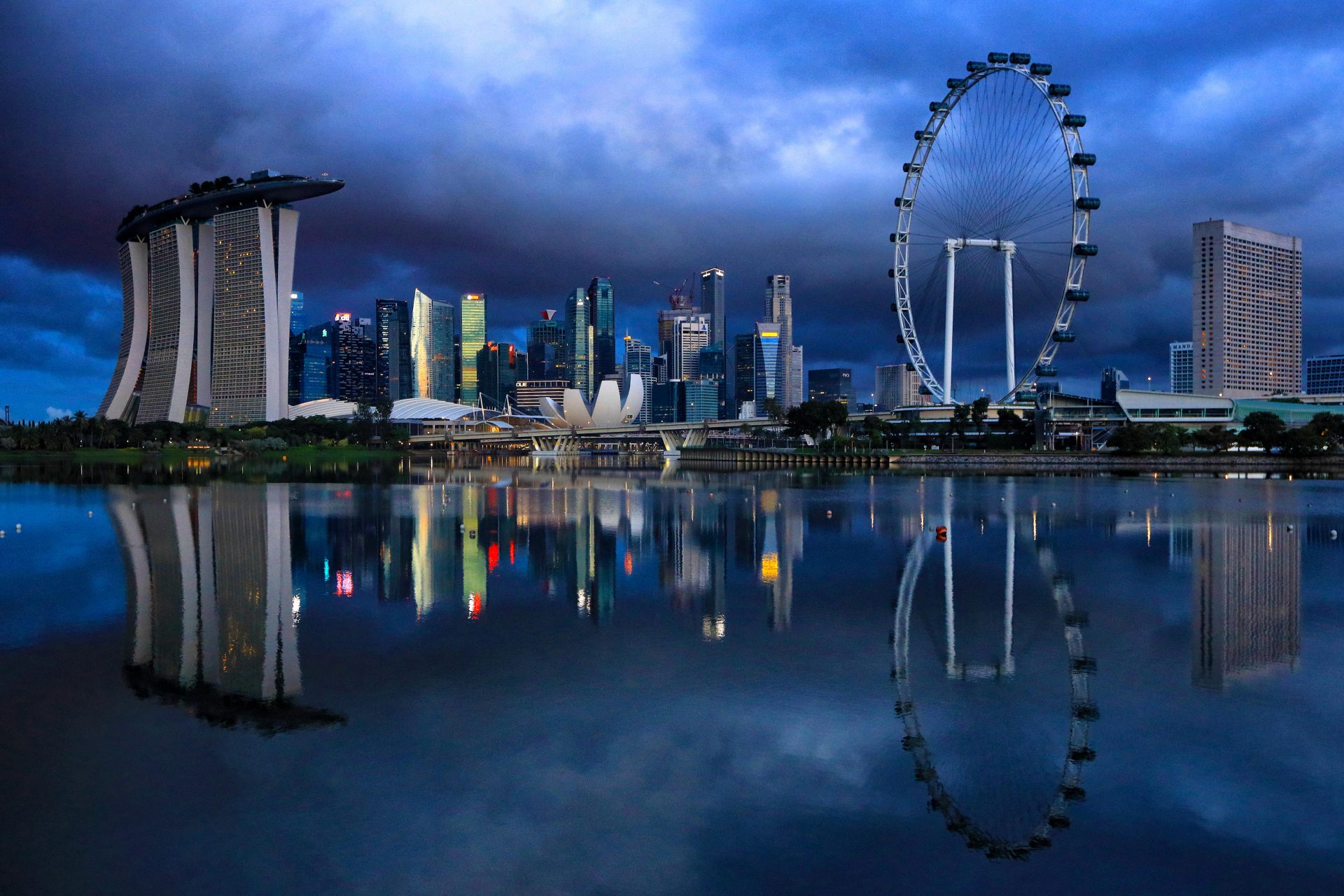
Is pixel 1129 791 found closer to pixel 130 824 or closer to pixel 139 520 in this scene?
pixel 130 824

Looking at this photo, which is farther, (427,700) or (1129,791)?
(427,700)

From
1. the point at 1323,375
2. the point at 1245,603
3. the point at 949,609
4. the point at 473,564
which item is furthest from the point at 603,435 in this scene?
the point at 1323,375

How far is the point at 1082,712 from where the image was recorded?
32.8 feet

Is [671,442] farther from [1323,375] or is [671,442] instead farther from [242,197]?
[1323,375]

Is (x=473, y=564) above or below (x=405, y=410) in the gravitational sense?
below

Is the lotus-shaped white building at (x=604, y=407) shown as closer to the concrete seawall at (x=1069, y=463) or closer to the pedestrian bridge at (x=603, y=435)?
the pedestrian bridge at (x=603, y=435)

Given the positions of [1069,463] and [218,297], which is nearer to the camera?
[1069,463]

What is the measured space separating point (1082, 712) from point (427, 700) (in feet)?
23.7

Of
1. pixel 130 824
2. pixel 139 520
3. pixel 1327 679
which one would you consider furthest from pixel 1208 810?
pixel 139 520

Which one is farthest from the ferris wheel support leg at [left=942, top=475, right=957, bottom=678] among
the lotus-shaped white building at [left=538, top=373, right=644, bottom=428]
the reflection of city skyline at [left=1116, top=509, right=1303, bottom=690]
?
the lotus-shaped white building at [left=538, top=373, right=644, bottom=428]

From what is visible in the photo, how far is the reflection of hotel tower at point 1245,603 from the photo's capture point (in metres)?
12.2

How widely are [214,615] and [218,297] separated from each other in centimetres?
12410

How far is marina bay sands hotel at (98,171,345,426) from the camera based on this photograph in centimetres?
11756

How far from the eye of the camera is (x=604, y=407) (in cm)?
12775
